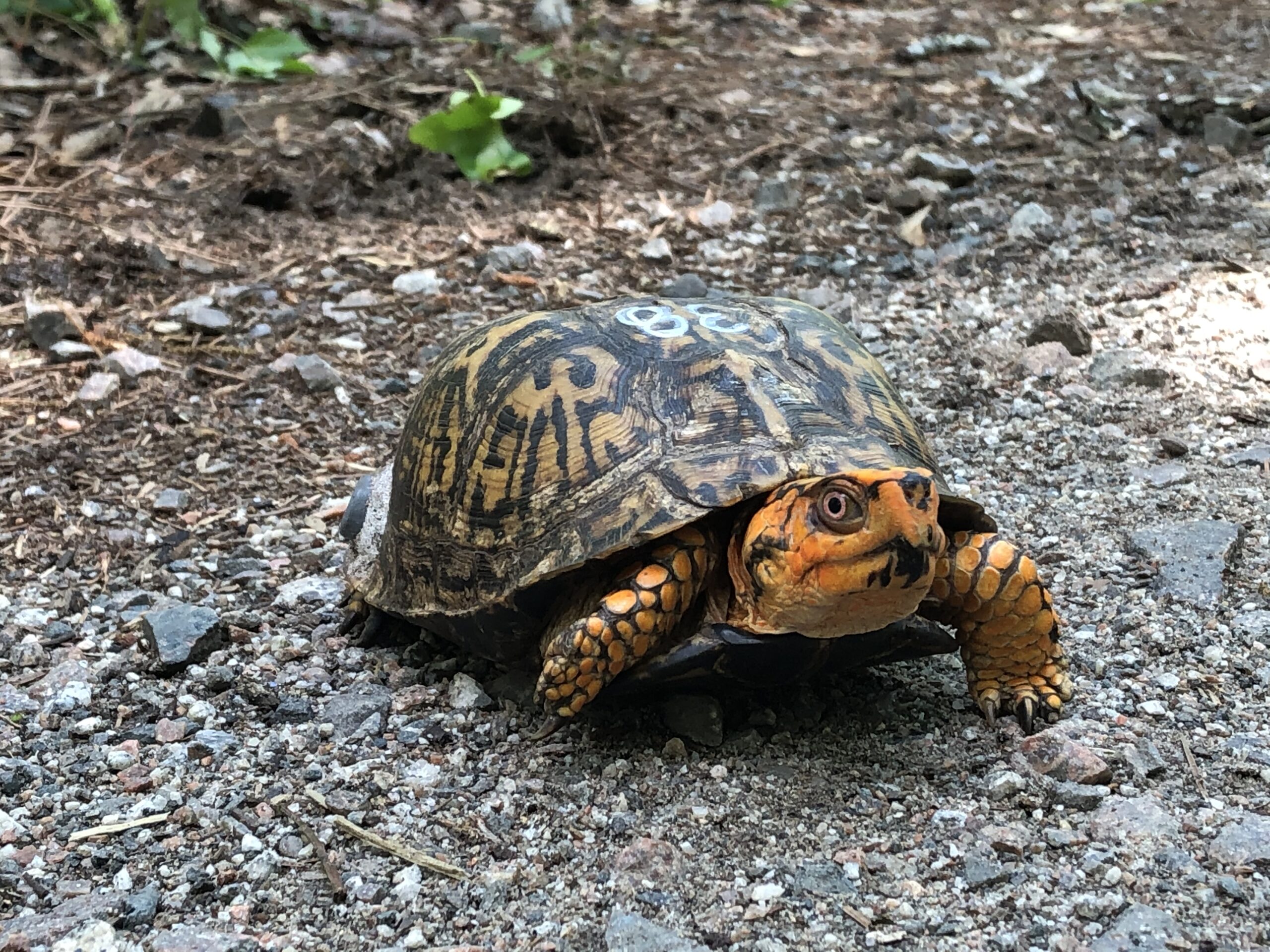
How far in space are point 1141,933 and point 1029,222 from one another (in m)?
3.57

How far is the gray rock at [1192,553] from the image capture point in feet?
8.29

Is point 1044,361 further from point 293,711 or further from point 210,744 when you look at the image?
point 210,744

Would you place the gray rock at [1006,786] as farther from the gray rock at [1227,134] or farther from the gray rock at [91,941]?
the gray rock at [1227,134]

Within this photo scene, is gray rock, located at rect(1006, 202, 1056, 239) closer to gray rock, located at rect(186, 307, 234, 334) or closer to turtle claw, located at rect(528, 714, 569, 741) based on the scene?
gray rock, located at rect(186, 307, 234, 334)

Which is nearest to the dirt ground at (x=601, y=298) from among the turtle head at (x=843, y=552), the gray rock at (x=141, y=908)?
the gray rock at (x=141, y=908)

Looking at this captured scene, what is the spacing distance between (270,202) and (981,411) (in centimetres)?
312

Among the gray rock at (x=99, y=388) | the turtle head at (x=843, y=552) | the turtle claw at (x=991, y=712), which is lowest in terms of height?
the gray rock at (x=99, y=388)

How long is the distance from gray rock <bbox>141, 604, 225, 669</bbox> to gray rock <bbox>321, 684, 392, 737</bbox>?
1.12ft

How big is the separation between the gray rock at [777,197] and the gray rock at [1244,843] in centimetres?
363

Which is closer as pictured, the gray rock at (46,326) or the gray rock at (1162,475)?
the gray rock at (1162,475)

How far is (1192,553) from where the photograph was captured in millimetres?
2627

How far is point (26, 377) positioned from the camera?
385cm

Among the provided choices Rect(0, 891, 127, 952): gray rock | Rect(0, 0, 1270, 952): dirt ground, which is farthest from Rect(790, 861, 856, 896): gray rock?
Rect(0, 891, 127, 952): gray rock

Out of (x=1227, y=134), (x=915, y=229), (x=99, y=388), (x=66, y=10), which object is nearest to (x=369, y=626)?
(x=99, y=388)
